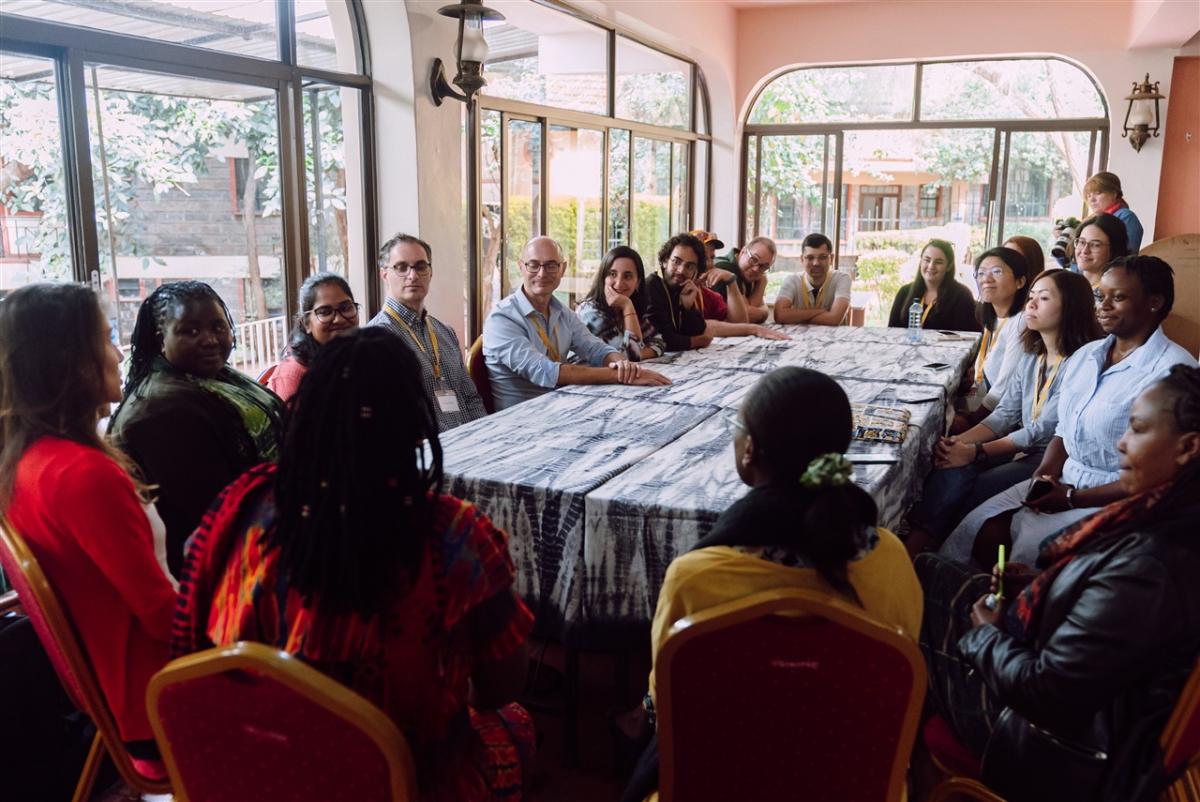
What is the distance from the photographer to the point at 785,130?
8.48 meters

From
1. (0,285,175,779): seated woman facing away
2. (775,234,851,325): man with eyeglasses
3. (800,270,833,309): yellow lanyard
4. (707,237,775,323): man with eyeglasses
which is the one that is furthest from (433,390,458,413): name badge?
(800,270,833,309): yellow lanyard

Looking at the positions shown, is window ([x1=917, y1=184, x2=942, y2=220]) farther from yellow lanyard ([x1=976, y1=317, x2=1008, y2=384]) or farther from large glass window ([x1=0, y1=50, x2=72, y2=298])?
large glass window ([x1=0, y1=50, x2=72, y2=298])

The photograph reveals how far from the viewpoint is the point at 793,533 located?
1.32 meters

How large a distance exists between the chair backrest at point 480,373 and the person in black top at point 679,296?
108cm

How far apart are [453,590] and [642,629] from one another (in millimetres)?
878

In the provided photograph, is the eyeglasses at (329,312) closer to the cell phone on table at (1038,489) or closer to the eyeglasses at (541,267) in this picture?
the eyeglasses at (541,267)

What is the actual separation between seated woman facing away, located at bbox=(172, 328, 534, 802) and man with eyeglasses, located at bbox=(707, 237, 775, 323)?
432 cm

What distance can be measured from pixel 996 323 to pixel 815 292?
1217 mm

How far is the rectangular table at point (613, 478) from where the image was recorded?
192 centimetres

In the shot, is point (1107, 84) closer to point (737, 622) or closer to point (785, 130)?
point (785, 130)

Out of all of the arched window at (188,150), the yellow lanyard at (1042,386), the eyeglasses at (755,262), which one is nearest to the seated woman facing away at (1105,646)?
the yellow lanyard at (1042,386)

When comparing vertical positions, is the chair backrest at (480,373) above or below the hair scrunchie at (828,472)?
below

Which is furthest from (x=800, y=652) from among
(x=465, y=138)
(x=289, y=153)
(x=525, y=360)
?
(x=465, y=138)

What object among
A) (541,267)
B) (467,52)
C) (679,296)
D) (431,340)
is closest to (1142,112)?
(679,296)
